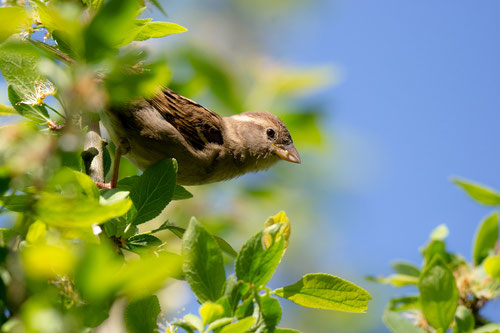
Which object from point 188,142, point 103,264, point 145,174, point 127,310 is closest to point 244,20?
point 188,142

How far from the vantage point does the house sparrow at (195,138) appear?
A: 3.49 m

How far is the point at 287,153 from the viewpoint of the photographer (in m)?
4.39

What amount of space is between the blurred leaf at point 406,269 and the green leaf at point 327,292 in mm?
1466

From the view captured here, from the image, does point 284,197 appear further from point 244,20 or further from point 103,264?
point 103,264

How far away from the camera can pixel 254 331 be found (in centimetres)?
162

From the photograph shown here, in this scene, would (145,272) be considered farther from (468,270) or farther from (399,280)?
(468,270)

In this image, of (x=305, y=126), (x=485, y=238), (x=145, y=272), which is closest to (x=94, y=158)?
(x=145, y=272)

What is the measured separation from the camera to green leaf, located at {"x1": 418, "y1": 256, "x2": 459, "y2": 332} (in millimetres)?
2215

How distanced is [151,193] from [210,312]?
736 mm

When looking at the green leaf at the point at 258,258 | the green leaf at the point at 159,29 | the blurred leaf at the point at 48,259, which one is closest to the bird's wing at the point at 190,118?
the green leaf at the point at 159,29

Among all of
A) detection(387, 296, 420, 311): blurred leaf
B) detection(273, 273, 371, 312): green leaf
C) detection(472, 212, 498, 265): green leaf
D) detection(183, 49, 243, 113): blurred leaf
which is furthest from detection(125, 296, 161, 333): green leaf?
detection(472, 212, 498, 265): green leaf

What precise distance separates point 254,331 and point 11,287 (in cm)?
68

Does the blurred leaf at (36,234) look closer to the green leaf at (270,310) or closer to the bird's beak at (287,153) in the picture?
the green leaf at (270,310)

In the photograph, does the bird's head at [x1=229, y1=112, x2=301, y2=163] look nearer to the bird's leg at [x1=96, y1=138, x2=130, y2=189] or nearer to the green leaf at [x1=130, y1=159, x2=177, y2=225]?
the bird's leg at [x1=96, y1=138, x2=130, y2=189]
